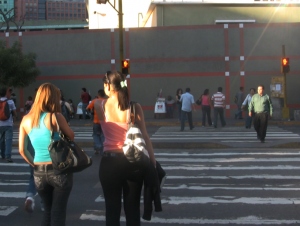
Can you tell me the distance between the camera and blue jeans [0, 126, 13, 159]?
495 inches

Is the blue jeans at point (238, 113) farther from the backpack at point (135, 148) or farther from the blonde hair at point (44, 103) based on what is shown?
the backpack at point (135, 148)

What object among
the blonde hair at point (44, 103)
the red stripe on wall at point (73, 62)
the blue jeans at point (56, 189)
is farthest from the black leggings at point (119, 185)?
the red stripe on wall at point (73, 62)

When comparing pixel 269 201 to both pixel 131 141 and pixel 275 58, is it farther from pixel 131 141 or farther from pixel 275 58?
pixel 275 58

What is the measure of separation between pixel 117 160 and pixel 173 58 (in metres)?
28.1

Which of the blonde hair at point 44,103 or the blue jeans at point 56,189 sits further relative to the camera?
the blonde hair at point 44,103

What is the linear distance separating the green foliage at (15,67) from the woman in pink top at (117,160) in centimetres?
2700

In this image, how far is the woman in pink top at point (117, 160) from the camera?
4.96 metres

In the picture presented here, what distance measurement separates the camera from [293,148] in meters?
15.4

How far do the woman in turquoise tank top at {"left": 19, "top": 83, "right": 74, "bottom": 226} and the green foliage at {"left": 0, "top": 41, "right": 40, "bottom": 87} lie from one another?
87.5 feet

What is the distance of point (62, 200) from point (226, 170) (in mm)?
6805

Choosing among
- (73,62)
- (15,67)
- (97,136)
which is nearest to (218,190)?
(97,136)

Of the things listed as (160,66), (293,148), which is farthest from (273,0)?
(293,148)

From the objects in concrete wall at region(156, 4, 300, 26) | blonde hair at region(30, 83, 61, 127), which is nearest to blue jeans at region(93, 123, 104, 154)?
blonde hair at region(30, 83, 61, 127)

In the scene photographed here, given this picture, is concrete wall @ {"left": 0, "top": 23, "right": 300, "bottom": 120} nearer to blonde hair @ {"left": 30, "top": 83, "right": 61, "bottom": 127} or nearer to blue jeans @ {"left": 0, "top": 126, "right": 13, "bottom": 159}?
blue jeans @ {"left": 0, "top": 126, "right": 13, "bottom": 159}
